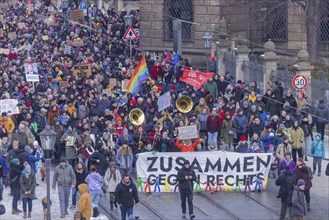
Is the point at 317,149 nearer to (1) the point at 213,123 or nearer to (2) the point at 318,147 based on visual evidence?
(2) the point at 318,147

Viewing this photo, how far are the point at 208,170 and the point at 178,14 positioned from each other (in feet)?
73.8

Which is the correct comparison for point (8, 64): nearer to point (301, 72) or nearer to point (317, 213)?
point (301, 72)

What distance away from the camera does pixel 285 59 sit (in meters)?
51.1

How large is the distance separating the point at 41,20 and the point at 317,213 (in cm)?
3488

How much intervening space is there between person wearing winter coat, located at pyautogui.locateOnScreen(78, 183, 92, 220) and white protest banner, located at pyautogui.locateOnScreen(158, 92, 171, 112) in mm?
7104

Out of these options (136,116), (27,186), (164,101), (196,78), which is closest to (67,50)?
(196,78)

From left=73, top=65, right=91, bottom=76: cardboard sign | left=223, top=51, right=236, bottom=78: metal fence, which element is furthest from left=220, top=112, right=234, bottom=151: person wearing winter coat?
left=223, top=51, right=236, bottom=78: metal fence

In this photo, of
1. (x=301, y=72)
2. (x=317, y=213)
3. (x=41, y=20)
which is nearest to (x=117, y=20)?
(x=41, y=20)

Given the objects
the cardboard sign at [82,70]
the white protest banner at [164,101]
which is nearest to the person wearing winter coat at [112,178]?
the white protest banner at [164,101]

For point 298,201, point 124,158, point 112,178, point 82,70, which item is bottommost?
point 298,201

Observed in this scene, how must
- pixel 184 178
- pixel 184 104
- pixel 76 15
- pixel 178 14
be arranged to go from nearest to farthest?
pixel 184 178 < pixel 184 104 < pixel 76 15 < pixel 178 14

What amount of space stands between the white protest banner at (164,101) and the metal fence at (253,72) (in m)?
6.72

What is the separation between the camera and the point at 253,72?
140 ft

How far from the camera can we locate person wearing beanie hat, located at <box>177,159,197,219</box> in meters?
29.3
